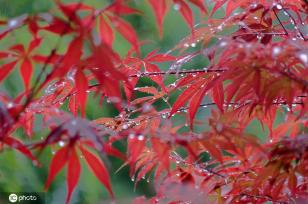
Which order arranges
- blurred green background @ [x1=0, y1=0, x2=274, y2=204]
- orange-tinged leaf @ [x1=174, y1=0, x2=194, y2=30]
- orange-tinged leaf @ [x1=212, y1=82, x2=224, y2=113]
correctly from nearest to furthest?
1. orange-tinged leaf @ [x1=174, y1=0, x2=194, y2=30]
2. orange-tinged leaf @ [x1=212, y1=82, x2=224, y2=113]
3. blurred green background @ [x1=0, y1=0, x2=274, y2=204]

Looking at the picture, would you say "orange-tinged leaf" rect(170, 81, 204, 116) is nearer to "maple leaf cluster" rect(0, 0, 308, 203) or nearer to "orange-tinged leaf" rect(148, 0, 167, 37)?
"maple leaf cluster" rect(0, 0, 308, 203)

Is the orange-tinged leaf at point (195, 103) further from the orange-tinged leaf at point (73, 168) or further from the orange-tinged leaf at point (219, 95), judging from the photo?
the orange-tinged leaf at point (73, 168)

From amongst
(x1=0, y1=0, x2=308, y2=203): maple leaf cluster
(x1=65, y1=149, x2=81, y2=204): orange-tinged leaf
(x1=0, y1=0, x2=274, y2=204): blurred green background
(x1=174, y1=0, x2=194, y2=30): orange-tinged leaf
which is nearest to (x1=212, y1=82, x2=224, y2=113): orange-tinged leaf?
(x1=0, y1=0, x2=308, y2=203): maple leaf cluster

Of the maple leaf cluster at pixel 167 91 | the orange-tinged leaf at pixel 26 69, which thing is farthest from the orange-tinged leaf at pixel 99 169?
the orange-tinged leaf at pixel 26 69

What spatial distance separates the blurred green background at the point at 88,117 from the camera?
254 cm

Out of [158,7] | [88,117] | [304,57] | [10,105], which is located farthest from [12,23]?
[88,117]

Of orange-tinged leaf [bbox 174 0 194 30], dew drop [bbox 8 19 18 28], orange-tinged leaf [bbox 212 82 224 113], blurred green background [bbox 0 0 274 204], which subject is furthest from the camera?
blurred green background [bbox 0 0 274 204]

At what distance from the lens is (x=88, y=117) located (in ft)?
8.42

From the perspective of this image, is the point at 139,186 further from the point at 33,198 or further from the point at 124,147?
the point at 33,198

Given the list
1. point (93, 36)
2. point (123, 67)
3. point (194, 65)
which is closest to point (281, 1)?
point (123, 67)

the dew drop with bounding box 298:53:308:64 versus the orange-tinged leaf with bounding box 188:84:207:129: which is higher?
the dew drop with bounding box 298:53:308:64

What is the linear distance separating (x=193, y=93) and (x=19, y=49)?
404 millimetres

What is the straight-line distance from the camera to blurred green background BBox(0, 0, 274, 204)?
2535 millimetres

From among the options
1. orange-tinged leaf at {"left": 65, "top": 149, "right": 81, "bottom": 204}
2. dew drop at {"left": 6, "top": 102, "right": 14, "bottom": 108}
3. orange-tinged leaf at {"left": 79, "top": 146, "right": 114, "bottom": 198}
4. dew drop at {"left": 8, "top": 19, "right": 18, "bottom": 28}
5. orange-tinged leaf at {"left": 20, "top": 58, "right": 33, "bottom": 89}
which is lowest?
orange-tinged leaf at {"left": 79, "top": 146, "right": 114, "bottom": 198}
